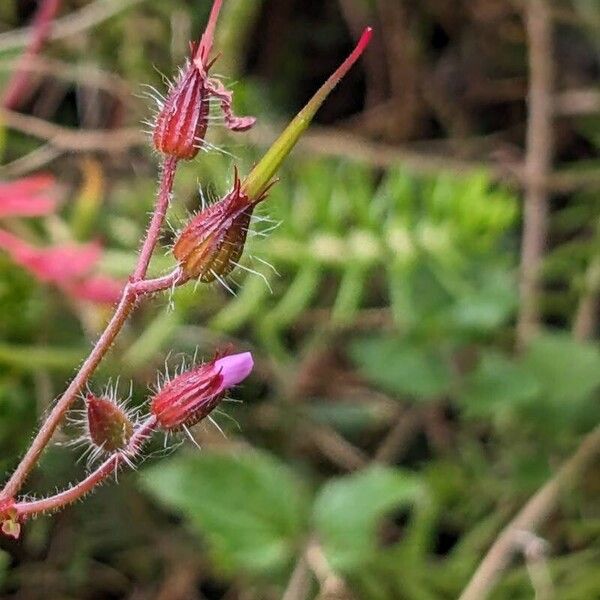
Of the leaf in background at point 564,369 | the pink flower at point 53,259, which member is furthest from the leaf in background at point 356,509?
the pink flower at point 53,259

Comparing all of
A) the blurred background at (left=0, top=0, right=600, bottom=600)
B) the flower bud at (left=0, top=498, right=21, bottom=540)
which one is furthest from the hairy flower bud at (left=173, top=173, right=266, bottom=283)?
the blurred background at (left=0, top=0, right=600, bottom=600)

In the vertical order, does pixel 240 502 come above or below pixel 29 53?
below

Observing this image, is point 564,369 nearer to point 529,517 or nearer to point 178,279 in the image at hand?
point 529,517

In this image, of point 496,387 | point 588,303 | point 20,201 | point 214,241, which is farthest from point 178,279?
point 588,303

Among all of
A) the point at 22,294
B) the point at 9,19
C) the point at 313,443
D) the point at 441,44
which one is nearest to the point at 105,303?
the point at 22,294

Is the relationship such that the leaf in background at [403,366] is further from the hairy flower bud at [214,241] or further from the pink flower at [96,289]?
the hairy flower bud at [214,241]

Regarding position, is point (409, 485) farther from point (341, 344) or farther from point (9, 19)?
point (9, 19)
